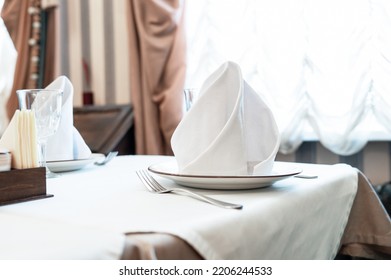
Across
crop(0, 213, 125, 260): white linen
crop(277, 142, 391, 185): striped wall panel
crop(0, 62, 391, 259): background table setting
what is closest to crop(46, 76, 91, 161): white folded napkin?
crop(0, 62, 391, 259): background table setting

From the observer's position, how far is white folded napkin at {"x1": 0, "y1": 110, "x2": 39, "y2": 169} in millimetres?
610

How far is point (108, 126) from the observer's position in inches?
76.2

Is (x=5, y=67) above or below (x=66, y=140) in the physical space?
above

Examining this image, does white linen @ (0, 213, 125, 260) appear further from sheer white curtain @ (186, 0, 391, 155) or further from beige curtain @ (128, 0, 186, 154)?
beige curtain @ (128, 0, 186, 154)

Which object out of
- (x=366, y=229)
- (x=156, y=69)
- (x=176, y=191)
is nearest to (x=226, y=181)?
(x=176, y=191)

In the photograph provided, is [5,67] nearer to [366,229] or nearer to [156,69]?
[156,69]

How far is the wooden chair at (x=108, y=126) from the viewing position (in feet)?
6.05

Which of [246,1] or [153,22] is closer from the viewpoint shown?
[246,1]

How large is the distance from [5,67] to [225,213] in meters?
2.21

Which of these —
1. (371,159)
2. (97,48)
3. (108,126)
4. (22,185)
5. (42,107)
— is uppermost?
(97,48)

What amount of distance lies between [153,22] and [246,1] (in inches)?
17.8

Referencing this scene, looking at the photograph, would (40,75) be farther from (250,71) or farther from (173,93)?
(250,71)

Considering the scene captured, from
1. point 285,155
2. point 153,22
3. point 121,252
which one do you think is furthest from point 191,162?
point 153,22

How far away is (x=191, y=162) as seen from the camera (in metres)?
0.65
